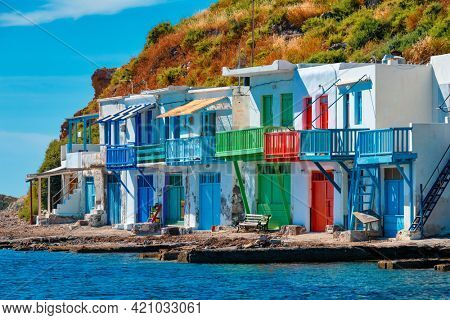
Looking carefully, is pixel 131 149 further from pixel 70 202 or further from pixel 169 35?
pixel 169 35

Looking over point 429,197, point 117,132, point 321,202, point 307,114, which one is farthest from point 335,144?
point 117,132

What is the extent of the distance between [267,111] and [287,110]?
1.37 metres

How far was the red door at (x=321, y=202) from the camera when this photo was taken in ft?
159

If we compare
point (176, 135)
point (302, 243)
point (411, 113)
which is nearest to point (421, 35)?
point (176, 135)

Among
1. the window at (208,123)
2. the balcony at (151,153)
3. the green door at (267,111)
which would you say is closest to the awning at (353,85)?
the green door at (267,111)

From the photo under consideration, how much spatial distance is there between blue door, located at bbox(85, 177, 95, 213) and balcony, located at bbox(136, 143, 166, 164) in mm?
6893

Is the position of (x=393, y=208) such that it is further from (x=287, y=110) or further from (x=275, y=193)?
(x=287, y=110)

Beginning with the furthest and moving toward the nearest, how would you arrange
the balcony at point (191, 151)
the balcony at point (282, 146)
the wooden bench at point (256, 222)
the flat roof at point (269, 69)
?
1. the balcony at point (191, 151)
2. the flat roof at point (269, 69)
3. the wooden bench at point (256, 222)
4. the balcony at point (282, 146)

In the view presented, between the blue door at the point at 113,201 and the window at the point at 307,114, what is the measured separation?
14946 mm

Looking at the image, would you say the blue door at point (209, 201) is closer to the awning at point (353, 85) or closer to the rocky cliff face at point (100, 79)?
the awning at point (353, 85)

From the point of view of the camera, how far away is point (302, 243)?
4347 cm

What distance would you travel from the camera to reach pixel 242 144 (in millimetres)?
50281
